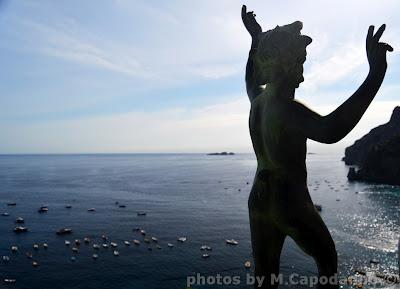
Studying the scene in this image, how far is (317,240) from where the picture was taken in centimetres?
409

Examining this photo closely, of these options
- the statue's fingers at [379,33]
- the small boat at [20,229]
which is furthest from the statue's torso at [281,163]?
the small boat at [20,229]

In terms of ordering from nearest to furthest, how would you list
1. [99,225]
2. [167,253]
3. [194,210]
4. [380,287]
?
[380,287], [167,253], [99,225], [194,210]

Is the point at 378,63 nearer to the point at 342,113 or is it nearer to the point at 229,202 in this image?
the point at 342,113

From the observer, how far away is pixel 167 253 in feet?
142

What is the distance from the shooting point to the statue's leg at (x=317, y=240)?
4.09m

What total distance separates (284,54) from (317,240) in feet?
6.32

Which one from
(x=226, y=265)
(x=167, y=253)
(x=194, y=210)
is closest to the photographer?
(x=226, y=265)

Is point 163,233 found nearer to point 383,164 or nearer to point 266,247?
point 266,247

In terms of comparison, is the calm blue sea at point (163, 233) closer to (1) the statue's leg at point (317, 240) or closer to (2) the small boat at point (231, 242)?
(2) the small boat at point (231, 242)

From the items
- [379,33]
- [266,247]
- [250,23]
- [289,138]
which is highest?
[250,23]

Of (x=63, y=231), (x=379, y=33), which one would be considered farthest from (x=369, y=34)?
(x=63, y=231)

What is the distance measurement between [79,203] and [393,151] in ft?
236

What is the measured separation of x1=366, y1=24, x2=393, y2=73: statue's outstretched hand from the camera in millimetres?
3748

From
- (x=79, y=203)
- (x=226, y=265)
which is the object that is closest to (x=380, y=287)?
(x=226, y=265)
